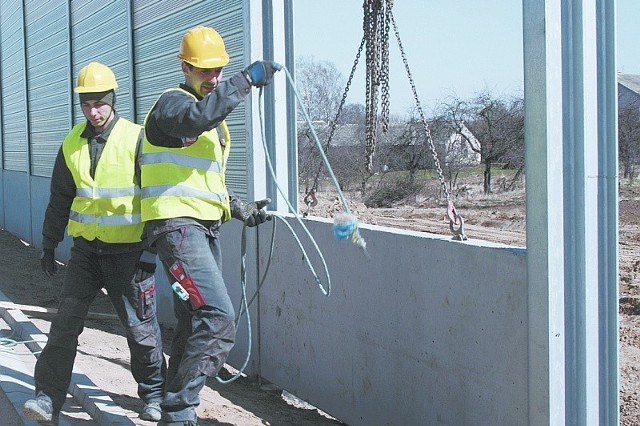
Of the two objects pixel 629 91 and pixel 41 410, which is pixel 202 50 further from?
pixel 629 91

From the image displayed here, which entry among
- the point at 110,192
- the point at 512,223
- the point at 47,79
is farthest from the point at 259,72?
the point at 47,79

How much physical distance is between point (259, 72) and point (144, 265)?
1.58 m

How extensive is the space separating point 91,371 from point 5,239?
484 inches

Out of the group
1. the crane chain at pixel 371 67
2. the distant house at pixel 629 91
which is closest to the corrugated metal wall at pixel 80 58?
the crane chain at pixel 371 67

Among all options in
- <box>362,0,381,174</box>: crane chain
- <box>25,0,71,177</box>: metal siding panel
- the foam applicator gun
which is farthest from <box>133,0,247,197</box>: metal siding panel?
<box>25,0,71,177</box>: metal siding panel

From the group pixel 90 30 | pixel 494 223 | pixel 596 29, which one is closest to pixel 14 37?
pixel 90 30

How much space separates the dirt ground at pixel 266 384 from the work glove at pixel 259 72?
93.2 inches

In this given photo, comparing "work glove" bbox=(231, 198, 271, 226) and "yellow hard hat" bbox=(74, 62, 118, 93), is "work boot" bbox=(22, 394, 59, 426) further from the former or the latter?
"yellow hard hat" bbox=(74, 62, 118, 93)

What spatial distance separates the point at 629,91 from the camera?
17.5ft

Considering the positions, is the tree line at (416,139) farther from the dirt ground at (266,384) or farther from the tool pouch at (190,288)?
the tool pouch at (190,288)

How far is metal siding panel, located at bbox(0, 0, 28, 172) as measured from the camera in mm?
18234

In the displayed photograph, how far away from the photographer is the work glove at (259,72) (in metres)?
4.68

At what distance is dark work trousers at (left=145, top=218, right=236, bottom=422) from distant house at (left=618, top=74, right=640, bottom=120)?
2325mm

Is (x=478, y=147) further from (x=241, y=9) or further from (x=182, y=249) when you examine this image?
(x=182, y=249)
